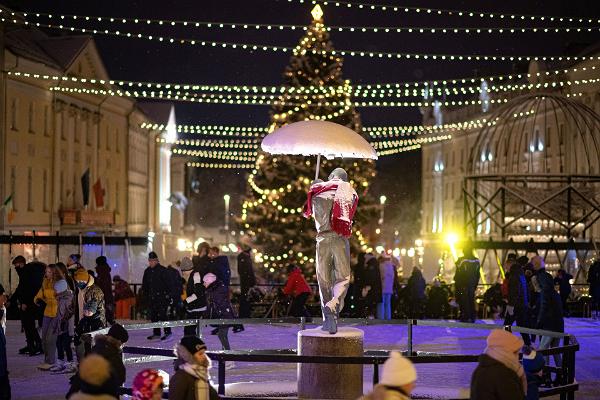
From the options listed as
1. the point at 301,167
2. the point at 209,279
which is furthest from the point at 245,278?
the point at 301,167

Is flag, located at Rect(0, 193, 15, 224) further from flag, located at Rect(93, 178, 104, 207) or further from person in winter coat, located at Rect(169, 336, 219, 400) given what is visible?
person in winter coat, located at Rect(169, 336, 219, 400)

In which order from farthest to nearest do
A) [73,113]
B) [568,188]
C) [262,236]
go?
1. [73,113]
2. [262,236]
3. [568,188]

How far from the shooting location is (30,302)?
68.7ft

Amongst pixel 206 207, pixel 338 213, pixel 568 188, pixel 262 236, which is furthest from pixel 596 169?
pixel 206 207

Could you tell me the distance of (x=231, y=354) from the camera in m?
11.6

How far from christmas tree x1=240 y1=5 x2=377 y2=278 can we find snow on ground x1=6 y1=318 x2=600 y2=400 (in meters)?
17.2

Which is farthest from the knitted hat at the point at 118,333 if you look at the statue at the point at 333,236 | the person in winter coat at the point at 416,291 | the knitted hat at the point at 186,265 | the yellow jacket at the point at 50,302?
the person in winter coat at the point at 416,291

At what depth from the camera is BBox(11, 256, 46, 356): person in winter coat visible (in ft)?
68.0

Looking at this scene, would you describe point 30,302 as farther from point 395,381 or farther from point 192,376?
point 395,381

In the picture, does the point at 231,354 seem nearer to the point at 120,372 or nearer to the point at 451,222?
the point at 120,372

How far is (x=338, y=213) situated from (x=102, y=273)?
347 inches

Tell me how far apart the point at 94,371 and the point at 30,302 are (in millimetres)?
13739

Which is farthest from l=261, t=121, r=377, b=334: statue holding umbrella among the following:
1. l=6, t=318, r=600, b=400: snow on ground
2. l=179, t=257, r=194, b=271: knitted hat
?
l=179, t=257, r=194, b=271: knitted hat

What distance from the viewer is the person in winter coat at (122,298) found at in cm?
2833
